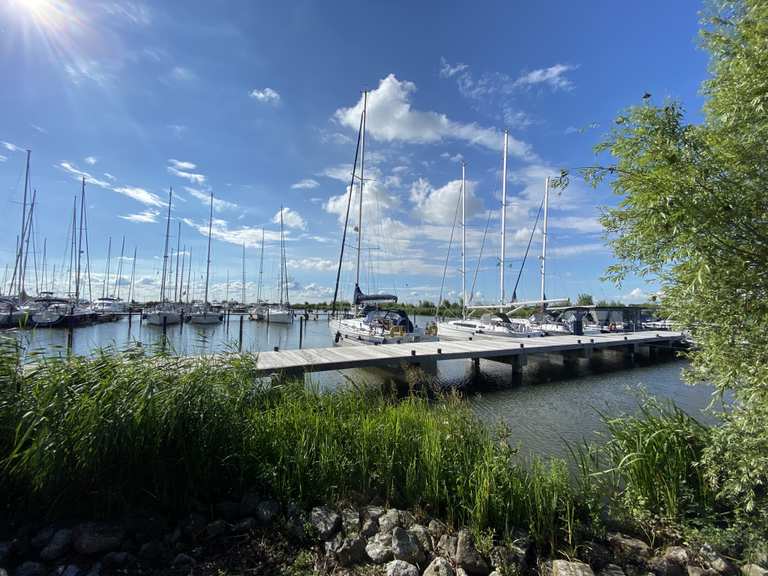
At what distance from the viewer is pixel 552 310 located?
3134 centimetres

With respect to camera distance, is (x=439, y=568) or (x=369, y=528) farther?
(x=369, y=528)

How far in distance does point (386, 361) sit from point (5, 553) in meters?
11.3

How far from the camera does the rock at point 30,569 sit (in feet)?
9.93

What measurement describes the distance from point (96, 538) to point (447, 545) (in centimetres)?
333

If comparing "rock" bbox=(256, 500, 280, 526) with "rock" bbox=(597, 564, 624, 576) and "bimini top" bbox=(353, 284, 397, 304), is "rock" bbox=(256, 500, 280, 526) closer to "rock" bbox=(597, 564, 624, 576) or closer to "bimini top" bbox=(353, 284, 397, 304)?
"rock" bbox=(597, 564, 624, 576)

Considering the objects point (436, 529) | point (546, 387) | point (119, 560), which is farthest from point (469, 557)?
point (546, 387)

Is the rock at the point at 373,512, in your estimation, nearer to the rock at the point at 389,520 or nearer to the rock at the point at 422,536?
Answer: the rock at the point at 389,520

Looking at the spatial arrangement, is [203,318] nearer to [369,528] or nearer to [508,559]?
[369,528]

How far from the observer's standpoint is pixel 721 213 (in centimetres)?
288

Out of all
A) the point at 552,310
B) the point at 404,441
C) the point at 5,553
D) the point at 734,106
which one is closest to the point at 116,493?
the point at 5,553

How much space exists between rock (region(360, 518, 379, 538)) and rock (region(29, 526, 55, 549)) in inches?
115

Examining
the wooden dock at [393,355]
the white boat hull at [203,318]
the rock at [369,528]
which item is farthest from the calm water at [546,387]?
the white boat hull at [203,318]

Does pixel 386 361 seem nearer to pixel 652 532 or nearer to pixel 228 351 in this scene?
pixel 228 351

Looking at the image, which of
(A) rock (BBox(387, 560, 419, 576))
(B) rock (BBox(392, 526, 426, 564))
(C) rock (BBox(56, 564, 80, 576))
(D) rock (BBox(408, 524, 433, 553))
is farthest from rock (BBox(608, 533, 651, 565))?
(C) rock (BBox(56, 564, 80, 576))
